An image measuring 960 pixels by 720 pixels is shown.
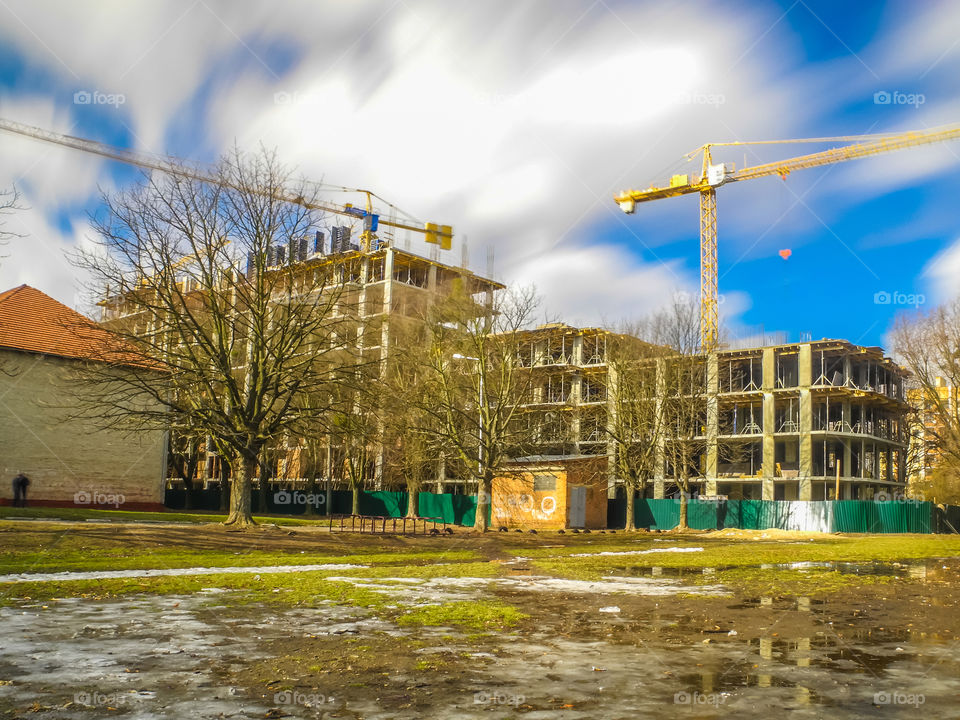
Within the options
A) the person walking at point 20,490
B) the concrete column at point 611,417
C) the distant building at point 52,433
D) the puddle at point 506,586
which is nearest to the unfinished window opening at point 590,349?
the concrete column at point 611,417

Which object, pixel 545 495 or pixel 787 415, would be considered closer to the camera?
pixel 545 495

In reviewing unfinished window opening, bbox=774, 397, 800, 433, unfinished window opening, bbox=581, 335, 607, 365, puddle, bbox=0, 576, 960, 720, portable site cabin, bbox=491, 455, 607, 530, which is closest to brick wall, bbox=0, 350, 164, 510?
portable site cabin, bbox=491, 455, 607, 530

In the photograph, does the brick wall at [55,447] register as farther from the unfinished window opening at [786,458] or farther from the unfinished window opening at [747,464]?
the unfinished window opening at [786,458]

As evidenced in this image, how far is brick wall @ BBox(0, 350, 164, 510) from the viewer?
3988cm

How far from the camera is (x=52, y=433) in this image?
4141 centimetres

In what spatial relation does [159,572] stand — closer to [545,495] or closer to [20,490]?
[20,490]

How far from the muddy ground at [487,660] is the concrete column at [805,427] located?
5452 cm

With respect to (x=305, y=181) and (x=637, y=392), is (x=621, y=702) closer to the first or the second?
(x=305, y=181)

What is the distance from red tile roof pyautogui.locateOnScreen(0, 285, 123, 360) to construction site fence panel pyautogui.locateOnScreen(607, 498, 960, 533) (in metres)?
36.0

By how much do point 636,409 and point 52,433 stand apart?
32.8m

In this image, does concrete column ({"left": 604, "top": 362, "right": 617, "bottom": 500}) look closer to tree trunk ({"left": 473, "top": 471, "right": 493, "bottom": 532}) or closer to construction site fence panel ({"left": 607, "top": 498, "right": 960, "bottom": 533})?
construction site fence panel ({"left": 607, "top": 498, "right": 960, "bottom": 533})

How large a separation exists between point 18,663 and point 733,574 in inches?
586

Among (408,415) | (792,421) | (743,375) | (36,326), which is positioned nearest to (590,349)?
(743,375)

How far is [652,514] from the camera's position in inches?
2244
